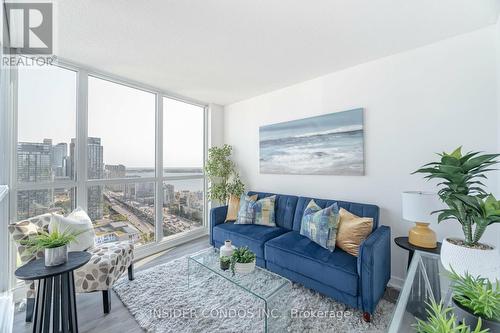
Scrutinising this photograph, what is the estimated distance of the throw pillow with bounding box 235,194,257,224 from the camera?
9.90ft

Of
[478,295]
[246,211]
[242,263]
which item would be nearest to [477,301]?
[478,295]

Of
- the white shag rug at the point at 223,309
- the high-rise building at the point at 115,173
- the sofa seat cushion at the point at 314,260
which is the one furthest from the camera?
the high-rise building at the point at 115,173

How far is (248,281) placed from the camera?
178 cm

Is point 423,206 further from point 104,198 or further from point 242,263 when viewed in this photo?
point 104,198

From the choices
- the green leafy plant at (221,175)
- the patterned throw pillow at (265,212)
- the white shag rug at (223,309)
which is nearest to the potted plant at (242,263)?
the white shag rug at (223,309)

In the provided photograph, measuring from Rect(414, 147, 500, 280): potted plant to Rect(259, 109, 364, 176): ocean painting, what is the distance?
4.63ft

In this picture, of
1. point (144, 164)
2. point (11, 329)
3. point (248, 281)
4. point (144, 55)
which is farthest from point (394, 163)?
Answer: point (11, 329)

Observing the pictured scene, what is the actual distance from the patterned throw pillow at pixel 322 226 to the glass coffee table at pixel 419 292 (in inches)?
29.6

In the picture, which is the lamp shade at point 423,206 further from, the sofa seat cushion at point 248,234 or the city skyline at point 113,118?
the city skyline at point 113,118

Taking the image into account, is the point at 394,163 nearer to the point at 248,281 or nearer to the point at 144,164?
the point at 248,281

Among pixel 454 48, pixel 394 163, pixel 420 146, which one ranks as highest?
pixel 454 48

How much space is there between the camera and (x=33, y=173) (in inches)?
89.6

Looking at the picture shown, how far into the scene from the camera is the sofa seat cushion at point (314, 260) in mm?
1829

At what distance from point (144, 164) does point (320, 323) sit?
299 cm
